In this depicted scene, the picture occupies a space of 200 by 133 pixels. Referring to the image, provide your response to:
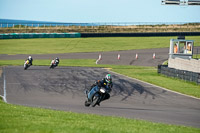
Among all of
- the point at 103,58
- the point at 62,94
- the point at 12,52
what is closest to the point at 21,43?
the point at 12,52

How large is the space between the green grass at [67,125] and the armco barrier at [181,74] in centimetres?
1481

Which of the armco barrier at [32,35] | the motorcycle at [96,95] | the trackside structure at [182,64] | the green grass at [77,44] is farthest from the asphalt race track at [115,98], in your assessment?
the armco barrier at [32,35]

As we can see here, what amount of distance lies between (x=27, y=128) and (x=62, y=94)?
11.9 metres

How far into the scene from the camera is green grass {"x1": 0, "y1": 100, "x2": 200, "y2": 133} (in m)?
10.2

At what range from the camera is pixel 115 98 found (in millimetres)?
20812

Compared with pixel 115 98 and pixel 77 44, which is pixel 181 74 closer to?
pixel 115 98

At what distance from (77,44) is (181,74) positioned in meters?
41.1

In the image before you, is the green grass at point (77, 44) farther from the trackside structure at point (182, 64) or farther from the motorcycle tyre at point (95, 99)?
the motorcycle tyre at point (95, 99)

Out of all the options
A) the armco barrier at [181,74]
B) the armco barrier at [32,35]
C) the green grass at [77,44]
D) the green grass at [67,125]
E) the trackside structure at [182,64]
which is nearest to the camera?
the green grass at [67,125]

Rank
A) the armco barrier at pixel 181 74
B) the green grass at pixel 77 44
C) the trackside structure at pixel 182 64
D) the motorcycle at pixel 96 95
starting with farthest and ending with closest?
1. the green grass at pixel 77 44
2. the trackside structure at pixel 182 64
3. the armco barrier at pixel 181 74
4. the motorcycle at pixel 96 95

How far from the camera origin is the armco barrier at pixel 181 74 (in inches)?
1061

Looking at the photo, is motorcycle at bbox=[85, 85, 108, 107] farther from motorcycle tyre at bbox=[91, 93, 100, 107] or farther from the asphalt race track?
the asphalt race track

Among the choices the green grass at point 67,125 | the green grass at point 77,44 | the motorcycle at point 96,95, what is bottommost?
the green grass at point 77,44

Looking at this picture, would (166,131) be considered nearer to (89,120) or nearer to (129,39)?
(89,120)
